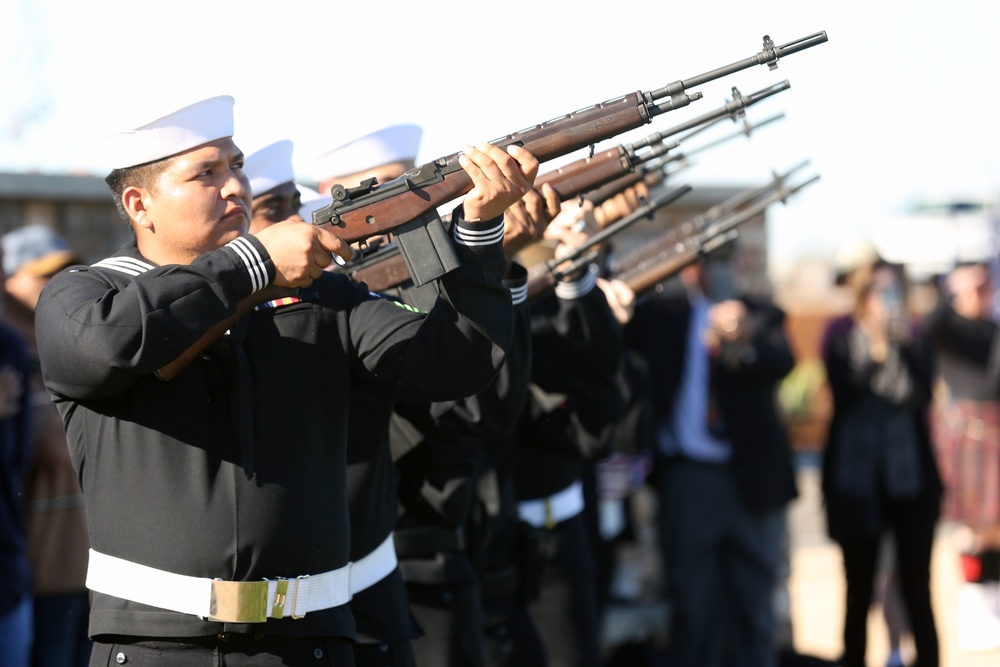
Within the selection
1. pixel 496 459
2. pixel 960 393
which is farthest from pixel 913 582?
pixel 496 459

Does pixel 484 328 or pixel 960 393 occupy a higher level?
pixel 484 328

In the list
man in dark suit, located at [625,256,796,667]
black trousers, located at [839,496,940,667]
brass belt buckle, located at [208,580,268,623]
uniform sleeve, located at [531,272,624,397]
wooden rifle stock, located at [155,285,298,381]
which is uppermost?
wooden rifle stock, located at [155,285,298,381]

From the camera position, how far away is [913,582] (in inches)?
281

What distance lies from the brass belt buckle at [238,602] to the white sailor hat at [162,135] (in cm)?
106

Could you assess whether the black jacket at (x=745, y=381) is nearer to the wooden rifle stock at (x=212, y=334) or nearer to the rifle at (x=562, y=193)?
the rifle at (x=562, y=193)

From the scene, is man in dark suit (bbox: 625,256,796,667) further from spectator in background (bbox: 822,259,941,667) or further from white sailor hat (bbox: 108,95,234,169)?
white sailor hat (bbox: 108,95,234,169)

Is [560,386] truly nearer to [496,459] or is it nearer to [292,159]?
[496,459]

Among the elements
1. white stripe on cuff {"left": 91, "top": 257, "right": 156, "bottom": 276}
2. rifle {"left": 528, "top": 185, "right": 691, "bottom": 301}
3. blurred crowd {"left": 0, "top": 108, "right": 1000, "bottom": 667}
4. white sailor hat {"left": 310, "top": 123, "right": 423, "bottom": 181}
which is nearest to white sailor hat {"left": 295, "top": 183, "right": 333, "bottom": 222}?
blurred crowd {"left": 0, "top": 108, "right": 1000, "bottom": 667}

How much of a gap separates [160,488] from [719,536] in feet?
15.3

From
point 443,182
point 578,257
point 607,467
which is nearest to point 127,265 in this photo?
point 443,182

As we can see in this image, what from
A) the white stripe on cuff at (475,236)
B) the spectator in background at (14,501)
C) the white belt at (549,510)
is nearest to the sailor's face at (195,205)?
the white stripe on cuff at (475,236)

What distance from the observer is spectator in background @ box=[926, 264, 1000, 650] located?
804 centimetres

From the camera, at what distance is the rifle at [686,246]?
5148 millimetres

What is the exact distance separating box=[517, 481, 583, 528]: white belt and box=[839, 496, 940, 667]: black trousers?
213 cm
